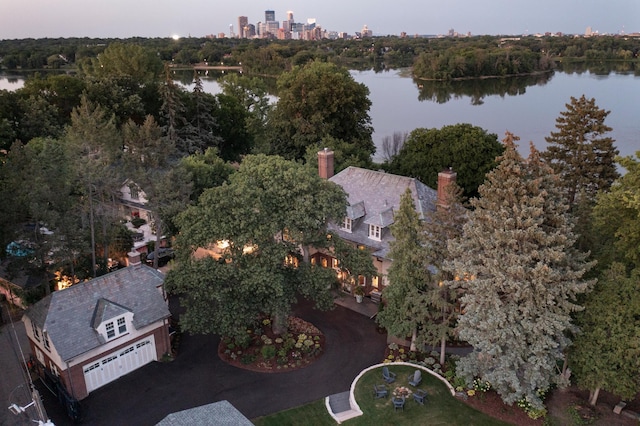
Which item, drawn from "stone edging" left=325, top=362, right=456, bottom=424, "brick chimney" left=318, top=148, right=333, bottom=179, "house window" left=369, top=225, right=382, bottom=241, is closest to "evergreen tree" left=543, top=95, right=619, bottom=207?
"house window" left=369, top=225, right=382, bottom=241

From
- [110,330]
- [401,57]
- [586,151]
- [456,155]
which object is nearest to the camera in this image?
[110,330]

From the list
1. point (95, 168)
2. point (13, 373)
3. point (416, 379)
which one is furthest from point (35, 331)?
point (416, 379)

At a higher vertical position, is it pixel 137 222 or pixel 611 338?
pixel 611 338

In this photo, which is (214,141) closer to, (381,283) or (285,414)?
(381,283)

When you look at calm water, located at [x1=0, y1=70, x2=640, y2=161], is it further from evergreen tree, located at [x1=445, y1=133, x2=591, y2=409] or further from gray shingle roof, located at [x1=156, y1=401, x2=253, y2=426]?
gray shingle roof, located at [x1=156, y1=401, x2=253, y2=426]

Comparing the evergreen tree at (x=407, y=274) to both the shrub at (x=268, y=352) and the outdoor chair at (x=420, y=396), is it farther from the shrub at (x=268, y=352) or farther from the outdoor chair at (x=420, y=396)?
the shrub at (x=268, y=352)

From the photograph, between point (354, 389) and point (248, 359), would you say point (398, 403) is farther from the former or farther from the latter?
point (248, 359)

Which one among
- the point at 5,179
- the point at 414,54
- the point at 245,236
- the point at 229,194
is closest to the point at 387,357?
the point at 245,236

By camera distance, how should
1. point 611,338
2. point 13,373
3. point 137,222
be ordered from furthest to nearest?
point 137,222
point 13,373
point 611,338
